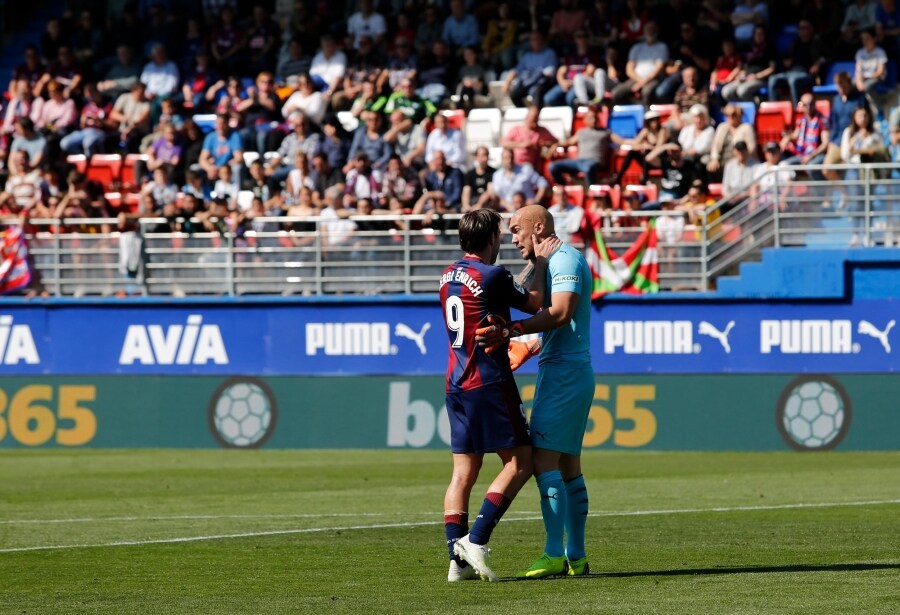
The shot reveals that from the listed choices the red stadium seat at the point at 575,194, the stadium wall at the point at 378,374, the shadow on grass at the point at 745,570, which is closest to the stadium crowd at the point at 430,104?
the red stadium seat at the point at 575,194

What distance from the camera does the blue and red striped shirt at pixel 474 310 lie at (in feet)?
29.2

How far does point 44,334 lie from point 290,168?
14.2ft

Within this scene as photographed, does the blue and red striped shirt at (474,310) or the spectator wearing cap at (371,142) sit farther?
the spectator wearing cap at (371,142)

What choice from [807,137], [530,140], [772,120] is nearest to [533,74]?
[530,140]

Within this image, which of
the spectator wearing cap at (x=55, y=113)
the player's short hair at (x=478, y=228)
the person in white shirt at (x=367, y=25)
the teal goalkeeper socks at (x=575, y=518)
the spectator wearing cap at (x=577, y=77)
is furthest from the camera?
the spectator wearing cap at (x=55, y=113)

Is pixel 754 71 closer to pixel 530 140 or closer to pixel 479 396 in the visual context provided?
pixel 530 140

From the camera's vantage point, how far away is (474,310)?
8.91 meters

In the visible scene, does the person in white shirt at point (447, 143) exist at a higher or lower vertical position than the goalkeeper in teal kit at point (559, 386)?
higher

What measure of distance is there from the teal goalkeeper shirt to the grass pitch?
4.01 ft

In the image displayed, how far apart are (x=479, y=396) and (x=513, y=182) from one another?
46.9 ft

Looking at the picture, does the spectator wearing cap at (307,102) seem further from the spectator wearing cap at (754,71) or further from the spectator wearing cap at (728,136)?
the spectator wearing cap at (728,136)

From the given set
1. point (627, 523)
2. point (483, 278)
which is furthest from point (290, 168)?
point (483, 278)

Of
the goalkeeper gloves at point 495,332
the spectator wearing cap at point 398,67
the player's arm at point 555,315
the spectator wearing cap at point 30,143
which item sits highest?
the spectator wearing cap at point 398,67

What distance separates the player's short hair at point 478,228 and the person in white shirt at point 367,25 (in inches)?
747
